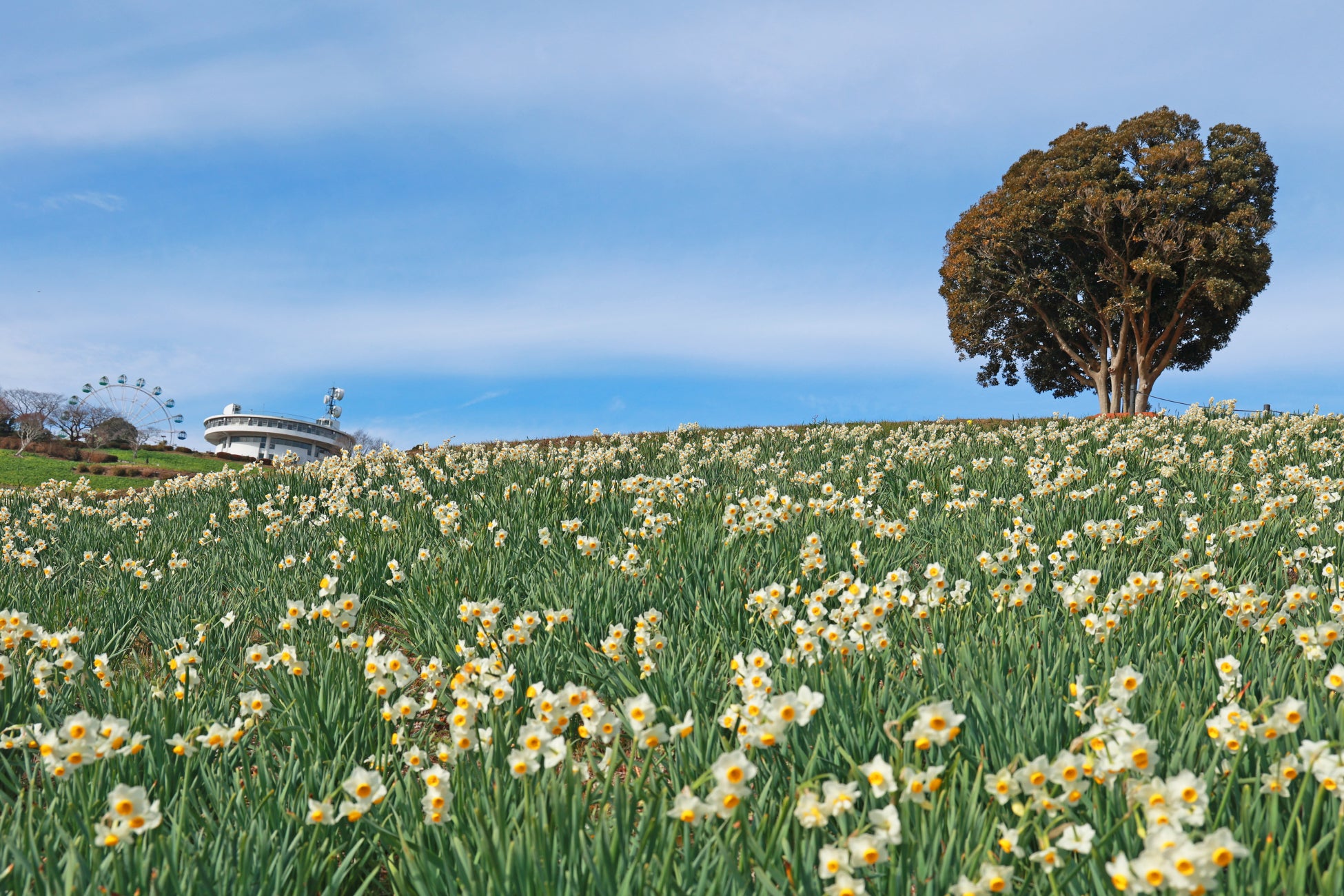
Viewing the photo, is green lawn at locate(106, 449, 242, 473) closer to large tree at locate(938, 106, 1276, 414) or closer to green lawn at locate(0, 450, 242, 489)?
green lawn at locate(0, 450, 242, 489)

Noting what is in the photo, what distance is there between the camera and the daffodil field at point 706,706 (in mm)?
2062

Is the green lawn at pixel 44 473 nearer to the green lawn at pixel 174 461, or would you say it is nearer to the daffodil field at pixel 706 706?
the green lawn at pixel 174 461

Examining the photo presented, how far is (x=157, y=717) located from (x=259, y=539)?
5.24m

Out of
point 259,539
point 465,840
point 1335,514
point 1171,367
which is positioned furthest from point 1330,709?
point 1171,367

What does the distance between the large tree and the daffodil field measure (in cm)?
2563

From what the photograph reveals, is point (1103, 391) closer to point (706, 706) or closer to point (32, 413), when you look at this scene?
point (706, 706)

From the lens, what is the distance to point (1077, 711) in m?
2.37

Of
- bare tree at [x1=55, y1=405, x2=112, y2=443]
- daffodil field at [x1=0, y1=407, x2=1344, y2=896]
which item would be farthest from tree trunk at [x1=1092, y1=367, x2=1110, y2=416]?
bare tree at [x1=55, y1=405, x2=112, y2=443]

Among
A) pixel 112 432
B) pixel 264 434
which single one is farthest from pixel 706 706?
pixel 264 434

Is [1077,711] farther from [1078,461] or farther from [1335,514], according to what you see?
[1078,461]

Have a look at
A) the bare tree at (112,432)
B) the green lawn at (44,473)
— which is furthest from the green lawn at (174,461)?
the bare tree at (112,432)

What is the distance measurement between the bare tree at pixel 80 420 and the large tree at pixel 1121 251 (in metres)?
80.8

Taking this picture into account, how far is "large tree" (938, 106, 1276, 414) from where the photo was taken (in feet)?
94.0

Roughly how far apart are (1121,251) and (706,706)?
3381 cm
